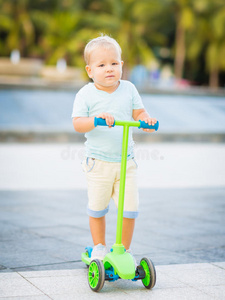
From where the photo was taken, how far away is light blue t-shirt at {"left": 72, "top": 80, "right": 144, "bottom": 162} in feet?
12.1

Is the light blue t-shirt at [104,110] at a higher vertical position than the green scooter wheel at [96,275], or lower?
higher

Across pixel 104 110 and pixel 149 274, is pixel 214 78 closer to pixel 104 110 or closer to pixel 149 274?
pixel 104 110

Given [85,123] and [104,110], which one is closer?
[85,123]

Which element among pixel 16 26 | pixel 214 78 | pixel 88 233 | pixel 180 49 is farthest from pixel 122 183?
pixel 214 78

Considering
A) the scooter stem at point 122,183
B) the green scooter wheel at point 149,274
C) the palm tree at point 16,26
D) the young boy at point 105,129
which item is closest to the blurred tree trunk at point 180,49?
the palm tree at point 16,26

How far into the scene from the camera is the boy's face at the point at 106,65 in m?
3.62

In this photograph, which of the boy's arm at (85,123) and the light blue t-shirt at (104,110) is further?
the light blue t-shirt at (104,110)

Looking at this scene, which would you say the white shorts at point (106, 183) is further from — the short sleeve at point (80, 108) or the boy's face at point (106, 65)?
the boy's face at point (106, 65)

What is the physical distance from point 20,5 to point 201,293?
1652 inches

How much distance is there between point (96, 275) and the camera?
340 centimetres

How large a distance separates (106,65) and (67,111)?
42.7ft

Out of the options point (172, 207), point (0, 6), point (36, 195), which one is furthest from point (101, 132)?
point (0, 6)

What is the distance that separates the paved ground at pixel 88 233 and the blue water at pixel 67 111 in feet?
16.7

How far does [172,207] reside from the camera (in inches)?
250
